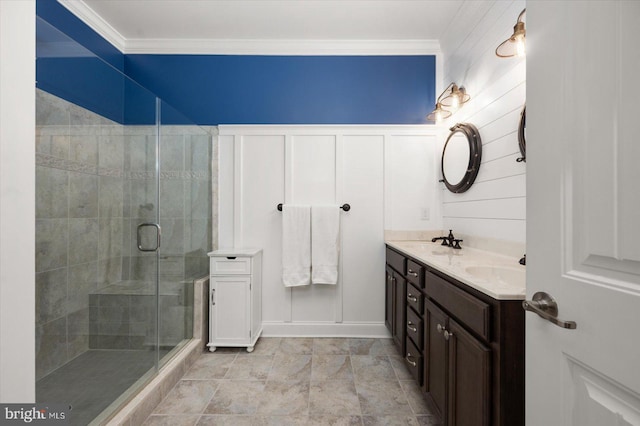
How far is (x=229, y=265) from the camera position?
7.52 feet

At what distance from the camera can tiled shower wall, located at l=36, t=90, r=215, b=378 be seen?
4.64 ft

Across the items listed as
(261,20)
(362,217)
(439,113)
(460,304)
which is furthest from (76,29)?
(460,304)

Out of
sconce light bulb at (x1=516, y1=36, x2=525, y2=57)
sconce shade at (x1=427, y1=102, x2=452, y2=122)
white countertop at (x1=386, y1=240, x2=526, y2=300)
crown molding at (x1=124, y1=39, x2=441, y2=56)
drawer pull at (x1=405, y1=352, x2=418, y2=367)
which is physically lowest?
drawer pull at (x1=405, y1=352, x2=418, y2=367)

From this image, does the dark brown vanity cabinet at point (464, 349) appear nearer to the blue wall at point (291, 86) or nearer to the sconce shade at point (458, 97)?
the sconce shade at point (458, 97)

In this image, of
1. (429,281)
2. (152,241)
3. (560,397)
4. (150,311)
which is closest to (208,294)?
(150,311)

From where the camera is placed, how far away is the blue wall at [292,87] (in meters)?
2.62

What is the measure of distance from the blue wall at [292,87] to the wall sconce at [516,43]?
3.94 ft

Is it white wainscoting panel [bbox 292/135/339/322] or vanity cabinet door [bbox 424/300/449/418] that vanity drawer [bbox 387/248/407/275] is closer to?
vanity cabinet door [bbox 424/300/449/418]

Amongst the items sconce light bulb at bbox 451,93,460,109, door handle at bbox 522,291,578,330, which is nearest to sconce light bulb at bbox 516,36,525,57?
sconce light bulb at bbox 451,93,460,109

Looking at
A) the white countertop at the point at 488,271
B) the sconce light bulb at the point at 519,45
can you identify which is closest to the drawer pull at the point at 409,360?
the white countertop at the point at 488,271

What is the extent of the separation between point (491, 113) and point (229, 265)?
2252mm

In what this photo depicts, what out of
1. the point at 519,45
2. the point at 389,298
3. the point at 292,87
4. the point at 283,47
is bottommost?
the point at 389,298

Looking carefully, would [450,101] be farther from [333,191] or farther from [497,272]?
[497,272]

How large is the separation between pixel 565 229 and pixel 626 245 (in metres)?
0.12
